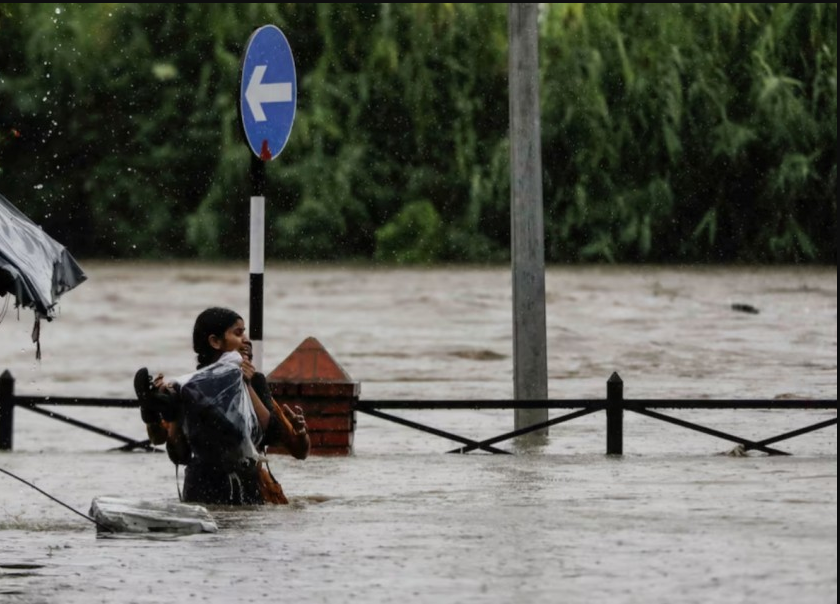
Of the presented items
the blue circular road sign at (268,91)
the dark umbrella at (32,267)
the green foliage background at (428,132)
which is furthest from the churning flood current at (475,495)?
the green foliage background at (428,132)

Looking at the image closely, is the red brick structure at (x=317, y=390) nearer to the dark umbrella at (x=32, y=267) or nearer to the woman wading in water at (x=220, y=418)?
the woman wading in water at (x=220, y=418)

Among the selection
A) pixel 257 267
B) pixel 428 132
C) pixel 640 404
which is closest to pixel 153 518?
pixel 257 267

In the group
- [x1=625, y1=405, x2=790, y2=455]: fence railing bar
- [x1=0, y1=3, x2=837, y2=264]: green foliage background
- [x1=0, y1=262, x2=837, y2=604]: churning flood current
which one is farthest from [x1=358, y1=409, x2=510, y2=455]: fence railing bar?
[x1=0, y1=3, x2=837, y2=264]: green foliage background

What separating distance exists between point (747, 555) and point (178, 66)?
40.0 meters

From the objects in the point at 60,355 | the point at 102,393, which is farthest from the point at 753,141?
the point at 102,393

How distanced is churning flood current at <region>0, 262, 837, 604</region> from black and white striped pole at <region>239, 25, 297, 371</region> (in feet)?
5.50

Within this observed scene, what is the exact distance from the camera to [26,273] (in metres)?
8.95

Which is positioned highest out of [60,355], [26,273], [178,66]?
[178,66]

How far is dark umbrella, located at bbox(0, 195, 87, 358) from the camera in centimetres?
890

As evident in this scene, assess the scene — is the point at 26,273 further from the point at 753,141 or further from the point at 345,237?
the point at 345,237

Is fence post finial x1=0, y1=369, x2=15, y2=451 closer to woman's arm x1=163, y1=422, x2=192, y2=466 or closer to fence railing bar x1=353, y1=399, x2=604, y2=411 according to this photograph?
fence railing bar x1=353, y1=399, x2=604, y2=411

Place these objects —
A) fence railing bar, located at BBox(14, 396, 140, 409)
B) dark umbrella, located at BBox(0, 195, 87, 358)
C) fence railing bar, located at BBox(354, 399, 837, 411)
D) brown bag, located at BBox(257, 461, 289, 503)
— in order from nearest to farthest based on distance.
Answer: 1. dark umbrella, located at BBox(0, 195, 87, 358)
2. brown bag, located at BBox(257, 461, 289, 503)
3. fence railing bar, located at BBox(354, 399, 837, 411)
4. fence railing bar, located at BBox(14, 396, 140, 409)

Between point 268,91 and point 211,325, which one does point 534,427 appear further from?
point 211,325

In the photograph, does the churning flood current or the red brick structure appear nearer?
the churning flood current
